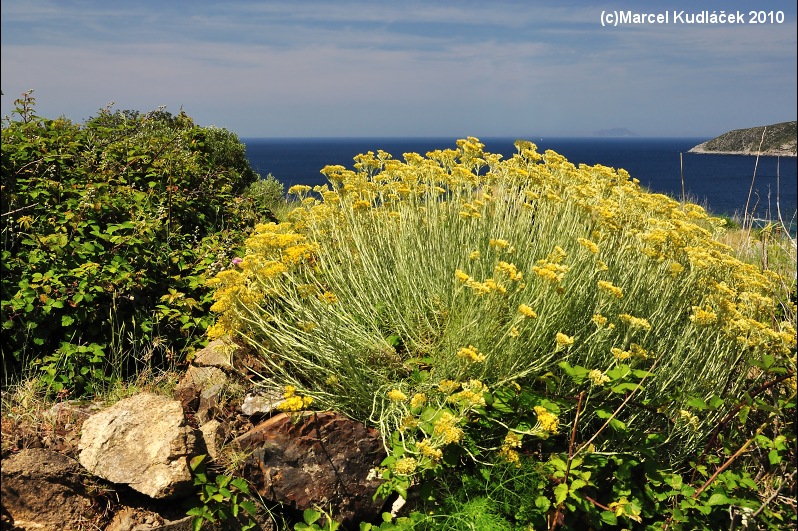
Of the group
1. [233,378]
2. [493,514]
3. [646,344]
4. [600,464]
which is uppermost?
[646,344]

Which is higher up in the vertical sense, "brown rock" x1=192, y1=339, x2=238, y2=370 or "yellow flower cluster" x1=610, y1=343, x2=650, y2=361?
"yellow flower cluster" x1=610, y1=343, x2=650, y2=361

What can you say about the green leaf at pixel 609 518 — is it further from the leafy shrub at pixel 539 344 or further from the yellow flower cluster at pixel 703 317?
the yellow flower cluster at pixel 703 317

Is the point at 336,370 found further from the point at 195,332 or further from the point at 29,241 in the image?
the point at 29,241

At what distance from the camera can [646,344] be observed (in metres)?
3.28

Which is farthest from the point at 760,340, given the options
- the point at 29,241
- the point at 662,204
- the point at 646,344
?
the point at 29,241

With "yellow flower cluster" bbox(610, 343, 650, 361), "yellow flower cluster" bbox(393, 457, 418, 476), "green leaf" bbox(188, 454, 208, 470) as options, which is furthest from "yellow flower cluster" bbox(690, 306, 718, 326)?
"green leaf" bbox(188, 454, 208, 470)

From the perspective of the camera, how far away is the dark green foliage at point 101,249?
11.9ft

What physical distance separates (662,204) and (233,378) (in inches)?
121

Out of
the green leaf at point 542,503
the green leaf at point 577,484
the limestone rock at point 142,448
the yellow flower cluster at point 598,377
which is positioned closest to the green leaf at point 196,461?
the limestone rock at point 142,448

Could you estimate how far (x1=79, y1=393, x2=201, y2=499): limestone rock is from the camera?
2.78 metres

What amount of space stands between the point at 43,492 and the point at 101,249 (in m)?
1.80

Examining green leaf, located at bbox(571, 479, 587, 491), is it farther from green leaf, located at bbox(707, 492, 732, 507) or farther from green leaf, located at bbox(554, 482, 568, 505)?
green leaf, located at bbox(707, 492, 732, 507)

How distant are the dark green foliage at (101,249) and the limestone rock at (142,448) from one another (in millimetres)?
781

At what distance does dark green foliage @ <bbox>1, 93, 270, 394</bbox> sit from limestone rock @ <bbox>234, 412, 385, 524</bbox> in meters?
1.31
